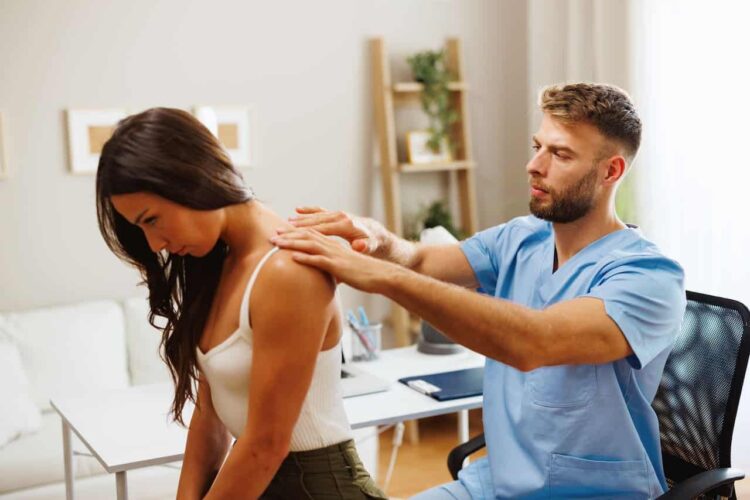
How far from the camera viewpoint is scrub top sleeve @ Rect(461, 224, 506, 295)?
201cm

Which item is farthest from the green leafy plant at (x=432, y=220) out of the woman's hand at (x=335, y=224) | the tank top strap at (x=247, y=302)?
the tank top strap at (x=247, y=302)

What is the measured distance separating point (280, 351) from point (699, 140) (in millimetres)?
2269

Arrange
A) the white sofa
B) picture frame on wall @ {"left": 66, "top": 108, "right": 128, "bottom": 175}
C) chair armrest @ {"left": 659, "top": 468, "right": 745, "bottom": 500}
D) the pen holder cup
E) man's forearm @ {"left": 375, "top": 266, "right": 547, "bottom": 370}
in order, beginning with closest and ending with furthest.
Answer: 1. man's forearm @ {"left": 375, "top": 266, "right": 547, "bottom": 370}
2. chair armrest @ {"left": 659, "top": 468, "right": 745, "bottom": 500}
3. the pen holder cup
4. the white sofa
5. picture frame on wall @ {"left": 66, "top": 108, "right": 128, "bottom": 175}

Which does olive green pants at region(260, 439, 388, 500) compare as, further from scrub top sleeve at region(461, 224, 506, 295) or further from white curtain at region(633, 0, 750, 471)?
white curtain at region(633, 0, 750, 471)

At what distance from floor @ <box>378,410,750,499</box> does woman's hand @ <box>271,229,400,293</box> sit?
1.97 metres

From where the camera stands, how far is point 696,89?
120 inches

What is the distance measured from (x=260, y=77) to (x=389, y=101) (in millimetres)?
534

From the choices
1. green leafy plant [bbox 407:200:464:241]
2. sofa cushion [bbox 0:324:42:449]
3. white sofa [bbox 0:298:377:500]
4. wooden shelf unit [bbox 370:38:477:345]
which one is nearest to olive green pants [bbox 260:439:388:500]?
white sofa [bbox 0:298:377:500]

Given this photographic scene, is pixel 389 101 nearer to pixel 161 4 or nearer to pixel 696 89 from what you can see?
pixel 161 4

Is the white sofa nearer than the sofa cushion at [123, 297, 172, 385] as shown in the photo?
Yes

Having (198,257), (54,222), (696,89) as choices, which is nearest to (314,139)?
(54,222)

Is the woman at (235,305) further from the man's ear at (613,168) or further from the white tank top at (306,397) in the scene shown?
the man's ear at (613,168)

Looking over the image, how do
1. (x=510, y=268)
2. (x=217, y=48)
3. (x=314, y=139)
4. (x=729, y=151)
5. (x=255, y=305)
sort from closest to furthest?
(x=255, y=305) → (x=510, y=268) → (x=729, y=151) → (x=217, y=48) → (x=314, y=139)

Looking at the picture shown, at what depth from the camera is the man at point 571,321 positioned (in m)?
1.51
